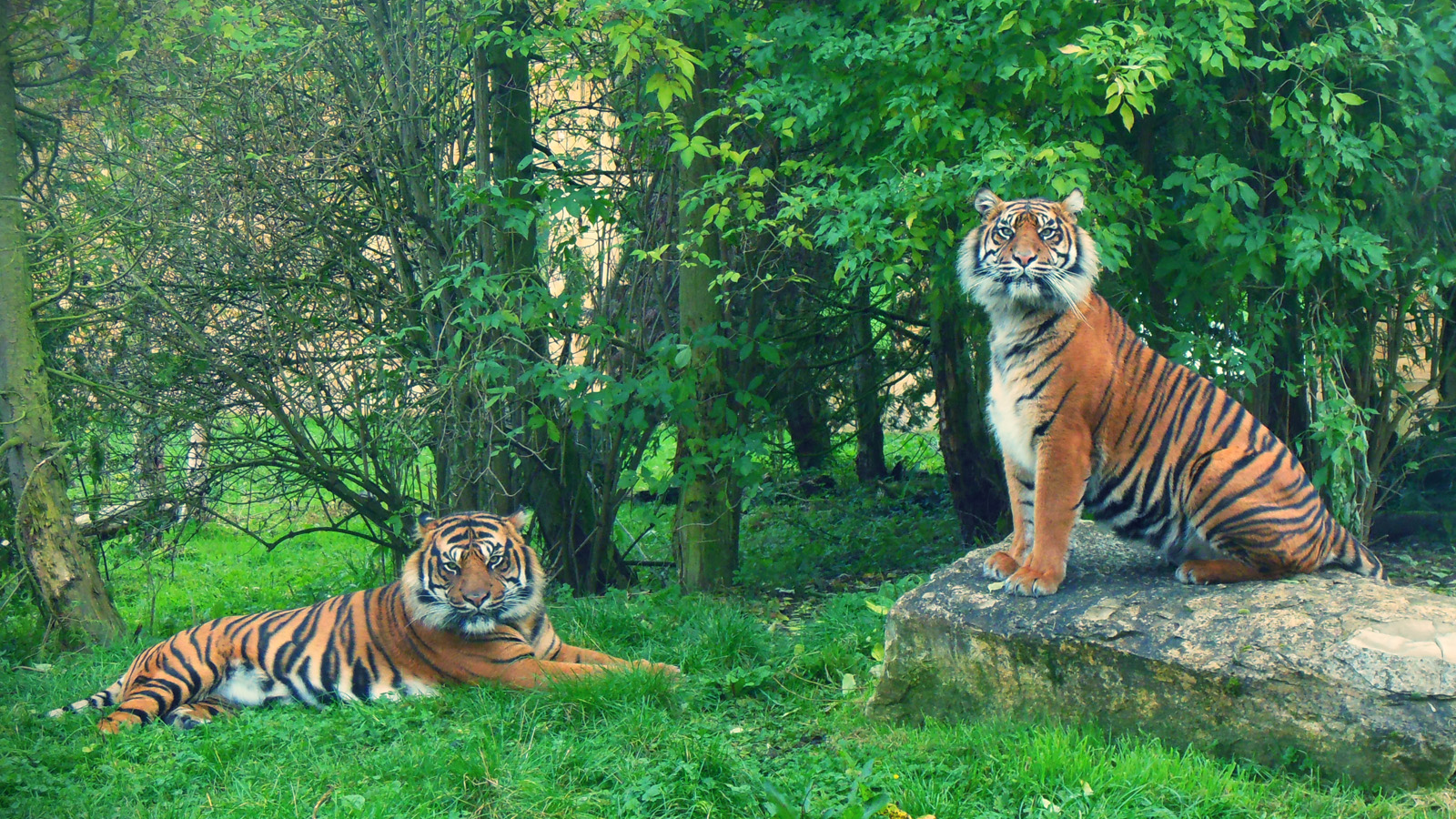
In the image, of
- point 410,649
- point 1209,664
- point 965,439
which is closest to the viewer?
point 1209,664

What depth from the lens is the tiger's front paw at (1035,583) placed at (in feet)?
16.1

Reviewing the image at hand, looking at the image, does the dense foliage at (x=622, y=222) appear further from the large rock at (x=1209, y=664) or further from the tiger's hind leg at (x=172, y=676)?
the large rock at (x=1209, y=664)

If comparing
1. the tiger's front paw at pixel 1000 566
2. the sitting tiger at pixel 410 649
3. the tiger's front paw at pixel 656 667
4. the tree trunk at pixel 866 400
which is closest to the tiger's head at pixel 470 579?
the sitting tiger at pixel 410 649

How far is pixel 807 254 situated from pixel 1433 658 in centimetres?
552

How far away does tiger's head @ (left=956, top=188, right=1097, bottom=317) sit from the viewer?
4.95 metres

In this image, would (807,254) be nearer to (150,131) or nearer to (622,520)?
(622,520)

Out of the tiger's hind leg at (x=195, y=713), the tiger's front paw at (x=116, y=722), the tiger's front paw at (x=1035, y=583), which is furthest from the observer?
the tiger's hind leg at (x=195, y=713)

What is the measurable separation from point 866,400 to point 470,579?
225 inches

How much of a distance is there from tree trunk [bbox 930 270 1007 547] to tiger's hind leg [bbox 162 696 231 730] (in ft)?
18.6

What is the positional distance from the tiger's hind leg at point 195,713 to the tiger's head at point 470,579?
993mm

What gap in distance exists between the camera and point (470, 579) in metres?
5.65

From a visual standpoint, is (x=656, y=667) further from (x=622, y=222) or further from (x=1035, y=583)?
(x=622, y=222)

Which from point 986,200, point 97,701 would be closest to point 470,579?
point 97,701

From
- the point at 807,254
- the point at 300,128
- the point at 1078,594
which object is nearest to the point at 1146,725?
the point at 1078,594
